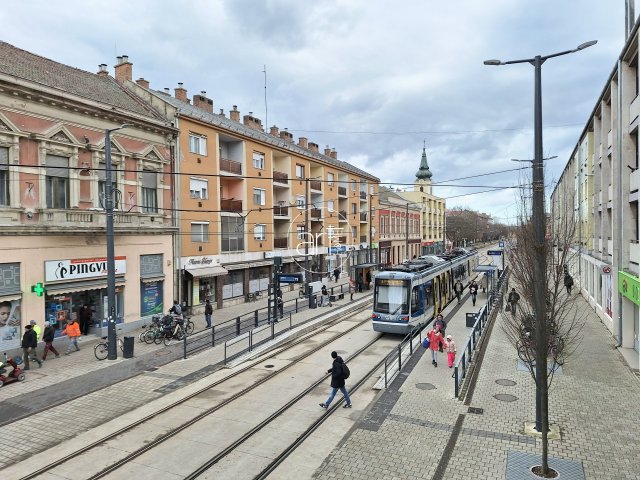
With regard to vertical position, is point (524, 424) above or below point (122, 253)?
below

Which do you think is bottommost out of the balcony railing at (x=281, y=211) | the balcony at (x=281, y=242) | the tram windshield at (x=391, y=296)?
the tram windshield at (x=391, y=296)

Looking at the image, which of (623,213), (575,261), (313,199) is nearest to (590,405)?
(623,213)

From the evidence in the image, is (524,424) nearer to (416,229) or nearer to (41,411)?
(41,411)

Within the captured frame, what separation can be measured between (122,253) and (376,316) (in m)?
12.4

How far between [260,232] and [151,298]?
1210cm

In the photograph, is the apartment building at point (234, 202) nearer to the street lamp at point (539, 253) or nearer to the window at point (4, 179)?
the window at point (4, 179)

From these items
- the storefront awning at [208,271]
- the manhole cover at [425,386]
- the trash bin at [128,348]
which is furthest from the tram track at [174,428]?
the storefront awning at [208,271]

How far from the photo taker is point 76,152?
66.6 ft

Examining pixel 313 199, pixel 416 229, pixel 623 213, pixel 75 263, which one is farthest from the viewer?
pixel 416 229

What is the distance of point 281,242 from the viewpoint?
126 ft

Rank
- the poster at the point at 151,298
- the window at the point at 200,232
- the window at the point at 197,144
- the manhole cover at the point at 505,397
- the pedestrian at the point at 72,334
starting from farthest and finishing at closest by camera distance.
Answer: the window at the point at 200,232 → the window at the point at 197,144 → the poster at the point at 151,298 → the pedestrian at the point at 72,334 → the manhole cover at the point at 505,397

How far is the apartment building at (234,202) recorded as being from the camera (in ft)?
90.6

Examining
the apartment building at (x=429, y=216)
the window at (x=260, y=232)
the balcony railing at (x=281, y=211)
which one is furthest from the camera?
the apartment building at (x=429, y=216)

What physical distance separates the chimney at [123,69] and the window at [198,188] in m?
7.97
